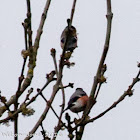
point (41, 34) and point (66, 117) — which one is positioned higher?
point (41, 34)

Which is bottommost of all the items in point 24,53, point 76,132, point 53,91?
point 76,132

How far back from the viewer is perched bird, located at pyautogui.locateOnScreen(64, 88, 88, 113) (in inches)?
166

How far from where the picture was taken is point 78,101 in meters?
4.21

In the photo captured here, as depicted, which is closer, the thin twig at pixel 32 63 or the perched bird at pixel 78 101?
the thin twig at pixel 32 63

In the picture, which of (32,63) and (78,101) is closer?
(32,63)

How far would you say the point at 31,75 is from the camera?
3652mm

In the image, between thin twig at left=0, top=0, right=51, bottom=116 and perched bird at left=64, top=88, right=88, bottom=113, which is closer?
thin twig at left=0, top=0, right=51, bottom=116

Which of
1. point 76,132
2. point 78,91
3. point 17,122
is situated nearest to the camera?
point 17,122

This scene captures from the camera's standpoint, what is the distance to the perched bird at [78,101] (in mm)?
4227

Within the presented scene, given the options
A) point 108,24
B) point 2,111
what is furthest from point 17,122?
point 108,24

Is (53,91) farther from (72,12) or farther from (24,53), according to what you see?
(72,12)

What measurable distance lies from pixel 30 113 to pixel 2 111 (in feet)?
0.75

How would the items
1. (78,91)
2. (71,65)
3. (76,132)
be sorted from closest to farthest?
1. (76,132)
2. (71,65)
3. (78,91)

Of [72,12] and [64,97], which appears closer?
[72,12]
